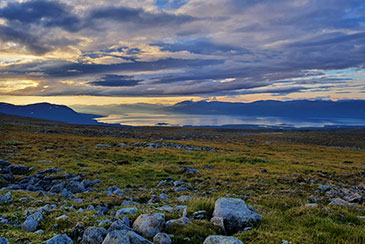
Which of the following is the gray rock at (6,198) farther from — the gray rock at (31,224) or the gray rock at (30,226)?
the gray rock at (30,226)

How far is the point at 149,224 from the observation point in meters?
6.55

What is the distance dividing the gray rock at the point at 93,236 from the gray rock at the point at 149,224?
1.04m

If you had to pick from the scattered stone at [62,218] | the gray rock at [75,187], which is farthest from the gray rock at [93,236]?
the gray rock at [75,187]

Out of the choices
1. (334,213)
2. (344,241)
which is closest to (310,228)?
(344,241)

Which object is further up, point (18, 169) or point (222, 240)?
point (222, 240)

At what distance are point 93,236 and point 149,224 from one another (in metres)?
1.50

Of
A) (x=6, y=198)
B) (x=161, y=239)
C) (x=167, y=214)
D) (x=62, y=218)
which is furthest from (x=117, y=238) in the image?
(x=6, y=198)

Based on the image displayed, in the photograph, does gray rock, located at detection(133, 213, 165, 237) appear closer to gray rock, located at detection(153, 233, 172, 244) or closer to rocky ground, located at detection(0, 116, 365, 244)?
rocky ground, located at detection(0, 116, 365, 244)

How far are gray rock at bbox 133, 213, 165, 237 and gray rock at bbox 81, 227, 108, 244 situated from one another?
1.04 metres

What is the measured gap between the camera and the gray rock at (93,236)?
5.67 meters

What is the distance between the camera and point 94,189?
1314cm

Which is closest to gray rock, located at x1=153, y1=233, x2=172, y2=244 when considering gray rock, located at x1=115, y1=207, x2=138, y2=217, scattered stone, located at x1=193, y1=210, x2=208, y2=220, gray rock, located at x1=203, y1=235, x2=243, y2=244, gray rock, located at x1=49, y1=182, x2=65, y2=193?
gray rock, located at x1=203, y1=235, x2=243, y2=244

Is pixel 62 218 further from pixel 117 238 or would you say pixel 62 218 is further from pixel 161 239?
pixel 161 239

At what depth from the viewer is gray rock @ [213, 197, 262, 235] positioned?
7.46 meters
